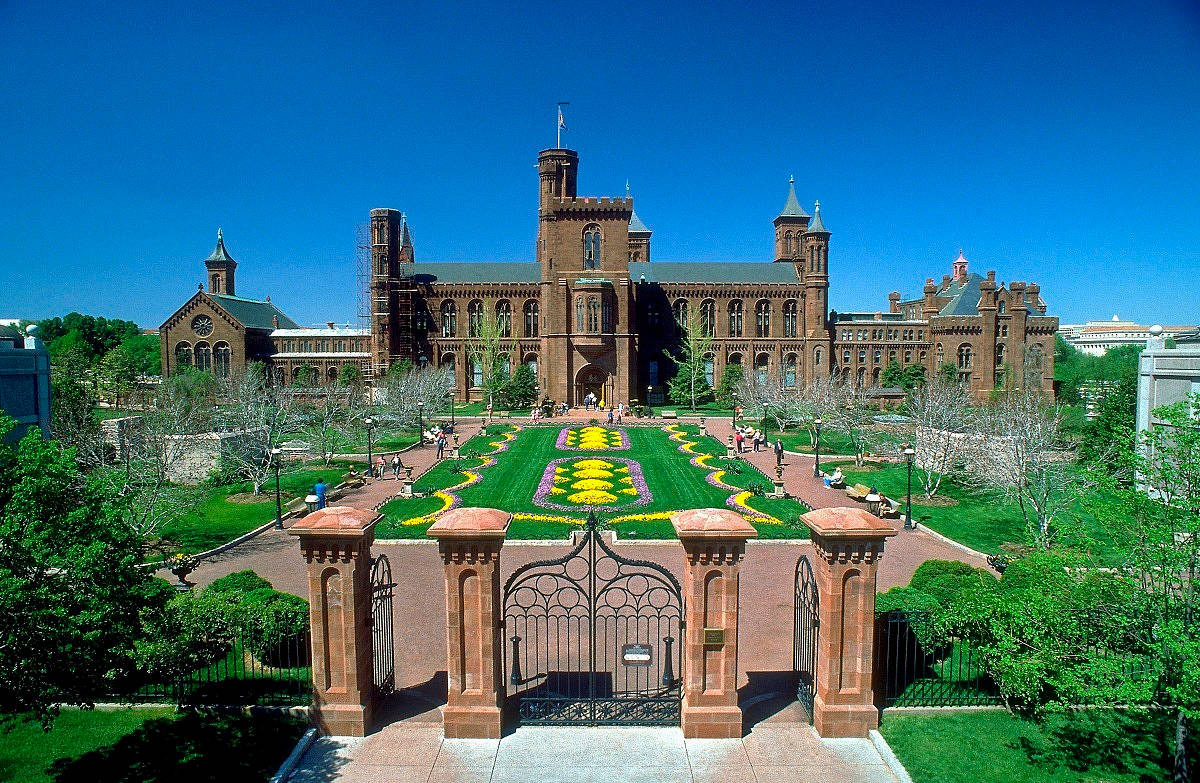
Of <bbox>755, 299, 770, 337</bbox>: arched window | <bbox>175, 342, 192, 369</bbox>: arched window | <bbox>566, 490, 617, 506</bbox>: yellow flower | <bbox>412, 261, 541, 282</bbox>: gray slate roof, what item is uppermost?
<bbox>412, 261, 541, 282</bbox>: gray slate roof

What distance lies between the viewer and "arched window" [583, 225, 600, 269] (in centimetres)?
5600

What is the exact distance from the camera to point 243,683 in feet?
32.2

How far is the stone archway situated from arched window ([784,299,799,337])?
2017 centimetres

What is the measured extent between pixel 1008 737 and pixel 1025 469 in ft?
35.9

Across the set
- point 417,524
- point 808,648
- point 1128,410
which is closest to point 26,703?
point 808,648

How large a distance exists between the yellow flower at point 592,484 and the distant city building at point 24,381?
17.7 metres

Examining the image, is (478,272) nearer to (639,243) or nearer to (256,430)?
(639,243)

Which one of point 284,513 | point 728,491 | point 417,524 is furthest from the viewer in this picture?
point 728,491

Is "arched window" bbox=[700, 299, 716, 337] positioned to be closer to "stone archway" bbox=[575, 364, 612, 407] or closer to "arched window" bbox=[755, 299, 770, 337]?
A: "arched window" bbox=[755, 299, 770, 337]

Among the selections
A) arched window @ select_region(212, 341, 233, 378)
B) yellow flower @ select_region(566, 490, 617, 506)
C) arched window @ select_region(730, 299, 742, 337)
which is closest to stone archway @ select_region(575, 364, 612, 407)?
arched window @ select_region(730, 299, 742, 337)

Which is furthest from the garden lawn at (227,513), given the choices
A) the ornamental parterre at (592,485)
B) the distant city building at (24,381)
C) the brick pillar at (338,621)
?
the brick pillar at (338,621)

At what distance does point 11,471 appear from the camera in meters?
6.93

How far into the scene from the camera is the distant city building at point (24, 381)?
22.3m

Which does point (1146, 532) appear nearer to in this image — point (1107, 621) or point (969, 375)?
point (1107, 621)
